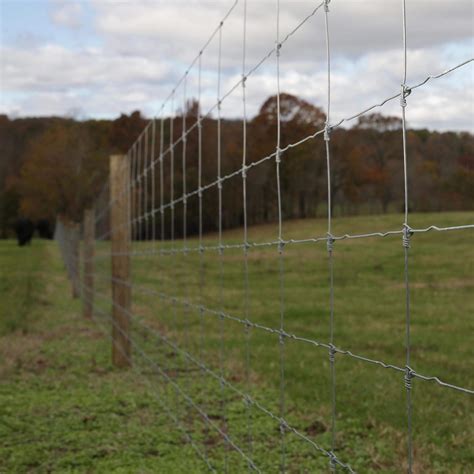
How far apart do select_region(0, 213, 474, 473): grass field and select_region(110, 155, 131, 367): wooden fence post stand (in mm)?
268

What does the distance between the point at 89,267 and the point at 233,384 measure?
6675 millimetres

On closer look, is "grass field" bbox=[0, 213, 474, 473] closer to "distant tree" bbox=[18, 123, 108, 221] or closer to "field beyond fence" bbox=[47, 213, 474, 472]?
"field beyond fence" bbox=[47, 213, 474, 472]

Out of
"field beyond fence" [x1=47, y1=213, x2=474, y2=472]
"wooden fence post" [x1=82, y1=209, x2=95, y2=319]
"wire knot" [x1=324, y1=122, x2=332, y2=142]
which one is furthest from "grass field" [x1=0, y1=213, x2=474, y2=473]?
"wire knot" [x1=324, y1=122, x2=332, y2=142]

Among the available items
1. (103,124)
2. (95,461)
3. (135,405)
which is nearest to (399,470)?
(95,461)

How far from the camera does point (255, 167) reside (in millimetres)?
20609

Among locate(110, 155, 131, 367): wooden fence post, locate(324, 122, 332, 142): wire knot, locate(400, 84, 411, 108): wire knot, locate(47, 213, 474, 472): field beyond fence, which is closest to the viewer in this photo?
locate(400, 84, 411, 108): wire knot

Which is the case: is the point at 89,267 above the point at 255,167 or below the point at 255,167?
below

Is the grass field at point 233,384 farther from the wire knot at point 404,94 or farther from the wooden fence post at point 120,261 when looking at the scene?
the wire knot at point 404,94

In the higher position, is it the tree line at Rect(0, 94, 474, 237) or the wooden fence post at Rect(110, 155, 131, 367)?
the tree line at Rect(0, 94, 474, 237)

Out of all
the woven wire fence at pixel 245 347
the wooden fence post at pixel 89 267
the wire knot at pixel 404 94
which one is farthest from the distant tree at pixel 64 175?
the wire knot at pixel 404 94

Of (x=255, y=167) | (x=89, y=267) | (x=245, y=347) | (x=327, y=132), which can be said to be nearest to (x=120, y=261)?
(x=245, y=347)

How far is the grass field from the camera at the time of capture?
5.01m

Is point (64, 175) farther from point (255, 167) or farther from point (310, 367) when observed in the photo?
point (310, 367)

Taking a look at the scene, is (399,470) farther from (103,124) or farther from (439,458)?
(103,124)
